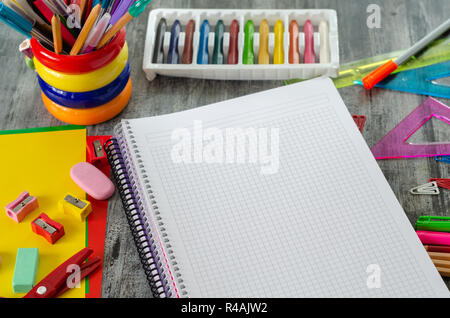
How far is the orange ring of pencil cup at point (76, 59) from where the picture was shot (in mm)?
952

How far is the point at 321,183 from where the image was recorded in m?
0.94

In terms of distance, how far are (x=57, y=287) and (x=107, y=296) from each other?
0.23 ft

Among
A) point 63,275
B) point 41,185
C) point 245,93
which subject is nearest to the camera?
point 63,275

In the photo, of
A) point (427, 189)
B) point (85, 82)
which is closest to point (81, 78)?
point (85, 82)

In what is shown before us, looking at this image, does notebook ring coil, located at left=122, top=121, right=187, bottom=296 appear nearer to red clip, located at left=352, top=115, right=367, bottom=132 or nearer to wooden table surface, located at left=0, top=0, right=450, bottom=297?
wooden table surface, located at left=0, top=0, right=450, bottom=297

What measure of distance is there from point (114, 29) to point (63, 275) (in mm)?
384

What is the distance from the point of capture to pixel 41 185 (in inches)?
38.5

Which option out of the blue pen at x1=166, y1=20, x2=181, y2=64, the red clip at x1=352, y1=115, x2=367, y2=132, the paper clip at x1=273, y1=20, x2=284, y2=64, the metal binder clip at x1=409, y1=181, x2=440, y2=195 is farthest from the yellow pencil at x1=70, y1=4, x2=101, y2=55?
the metal binder clip at x1=409, y1=181, x2=440, y2=195

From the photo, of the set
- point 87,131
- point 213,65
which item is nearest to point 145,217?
point 87,131

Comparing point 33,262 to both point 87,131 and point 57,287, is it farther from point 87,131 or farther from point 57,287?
point 87,131

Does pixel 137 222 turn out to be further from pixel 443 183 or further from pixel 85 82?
pixel 443 183

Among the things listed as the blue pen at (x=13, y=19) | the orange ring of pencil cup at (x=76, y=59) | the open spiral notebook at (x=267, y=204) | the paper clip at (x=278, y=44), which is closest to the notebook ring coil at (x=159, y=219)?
the open spiral notebook at (x=267, y=204)

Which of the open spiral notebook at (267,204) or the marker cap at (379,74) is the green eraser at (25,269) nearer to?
the open spiral notebook at (267,204)

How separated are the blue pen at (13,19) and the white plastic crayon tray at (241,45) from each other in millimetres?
255
